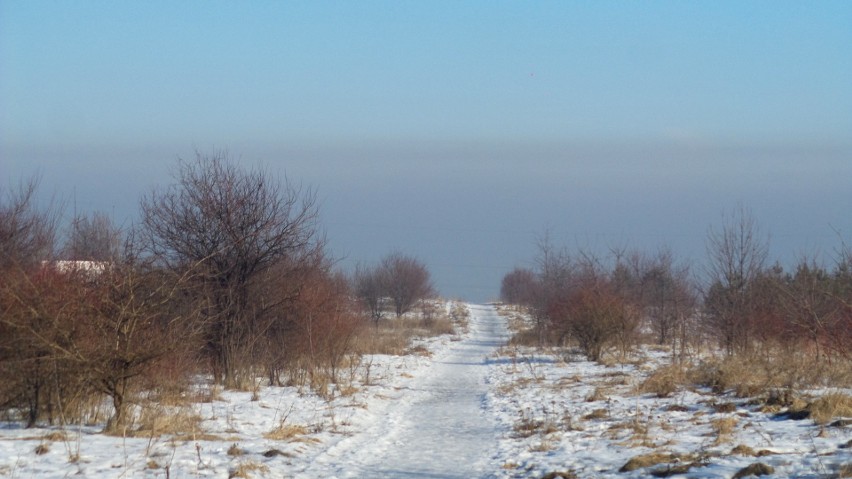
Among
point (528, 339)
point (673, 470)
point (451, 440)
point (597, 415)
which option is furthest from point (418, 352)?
point (673, 470)

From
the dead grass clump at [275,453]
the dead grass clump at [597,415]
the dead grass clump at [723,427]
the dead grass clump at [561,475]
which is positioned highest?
the dead grass clump at [723,427]

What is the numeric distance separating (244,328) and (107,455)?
32.6ft

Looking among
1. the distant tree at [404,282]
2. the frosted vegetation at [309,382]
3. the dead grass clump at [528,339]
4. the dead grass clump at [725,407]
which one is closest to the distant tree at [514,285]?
the distant tree at [404,282]

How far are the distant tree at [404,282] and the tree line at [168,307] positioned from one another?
34.5 m

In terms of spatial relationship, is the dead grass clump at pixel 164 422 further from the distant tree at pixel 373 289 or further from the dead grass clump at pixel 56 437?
the distant tree at pixel 373 289

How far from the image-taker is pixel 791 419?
447 inches

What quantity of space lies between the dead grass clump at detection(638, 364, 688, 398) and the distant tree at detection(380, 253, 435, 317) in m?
46.2

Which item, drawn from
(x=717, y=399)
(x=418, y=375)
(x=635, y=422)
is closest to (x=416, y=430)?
(x=635, y=422)

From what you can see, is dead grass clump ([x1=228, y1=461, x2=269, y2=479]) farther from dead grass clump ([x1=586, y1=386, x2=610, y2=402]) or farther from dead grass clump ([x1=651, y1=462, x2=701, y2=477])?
dead grass clump ([x1=586, y1=386, x2=610, y2=402])

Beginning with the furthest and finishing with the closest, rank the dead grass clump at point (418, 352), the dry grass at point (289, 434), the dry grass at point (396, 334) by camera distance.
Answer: the dead grass clump at point (418, 352), the dry grass at point (396, 334), the dry grass at point (289, 434)

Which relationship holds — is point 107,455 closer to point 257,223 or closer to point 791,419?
point 791,419

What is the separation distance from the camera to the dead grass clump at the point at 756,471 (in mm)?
8008

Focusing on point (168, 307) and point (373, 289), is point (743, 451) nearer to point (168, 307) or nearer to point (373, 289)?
point (168, 307)

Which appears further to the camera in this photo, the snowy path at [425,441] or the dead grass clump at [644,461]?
the snowy path at [425,441]
